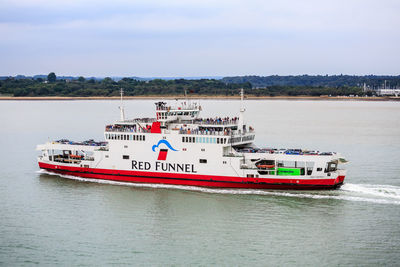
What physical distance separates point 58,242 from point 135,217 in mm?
5334

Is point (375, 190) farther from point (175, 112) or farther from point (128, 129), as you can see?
point (128, 129)

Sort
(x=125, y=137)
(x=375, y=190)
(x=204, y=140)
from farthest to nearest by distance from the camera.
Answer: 1. (x=125, y=137)
2. (x=204, y=140)
3. (x=375, y=190)

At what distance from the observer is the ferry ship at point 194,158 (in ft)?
109

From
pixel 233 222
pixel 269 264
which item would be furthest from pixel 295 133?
pixel 269 264

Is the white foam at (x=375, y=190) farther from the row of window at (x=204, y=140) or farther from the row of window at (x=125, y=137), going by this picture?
the row of window at (x=125, y=137)

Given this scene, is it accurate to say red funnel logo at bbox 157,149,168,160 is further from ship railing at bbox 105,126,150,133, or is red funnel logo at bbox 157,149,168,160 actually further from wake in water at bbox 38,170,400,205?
wake in water at bbox 38,170,400,205

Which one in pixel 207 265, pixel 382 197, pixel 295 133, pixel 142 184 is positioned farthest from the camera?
pixel 295 133

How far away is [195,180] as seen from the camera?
34938 mm

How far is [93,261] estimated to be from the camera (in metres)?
22.5

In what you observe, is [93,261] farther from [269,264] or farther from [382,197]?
[382,197]

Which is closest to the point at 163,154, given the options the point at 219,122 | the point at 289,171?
the point at 219,122

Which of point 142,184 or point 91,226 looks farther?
point 142,184

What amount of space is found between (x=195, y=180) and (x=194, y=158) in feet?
4.96

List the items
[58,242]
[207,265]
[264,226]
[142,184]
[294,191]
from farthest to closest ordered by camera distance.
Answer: [142,184] → [294,191] → [264,226] → [58,242] → [207,265]
